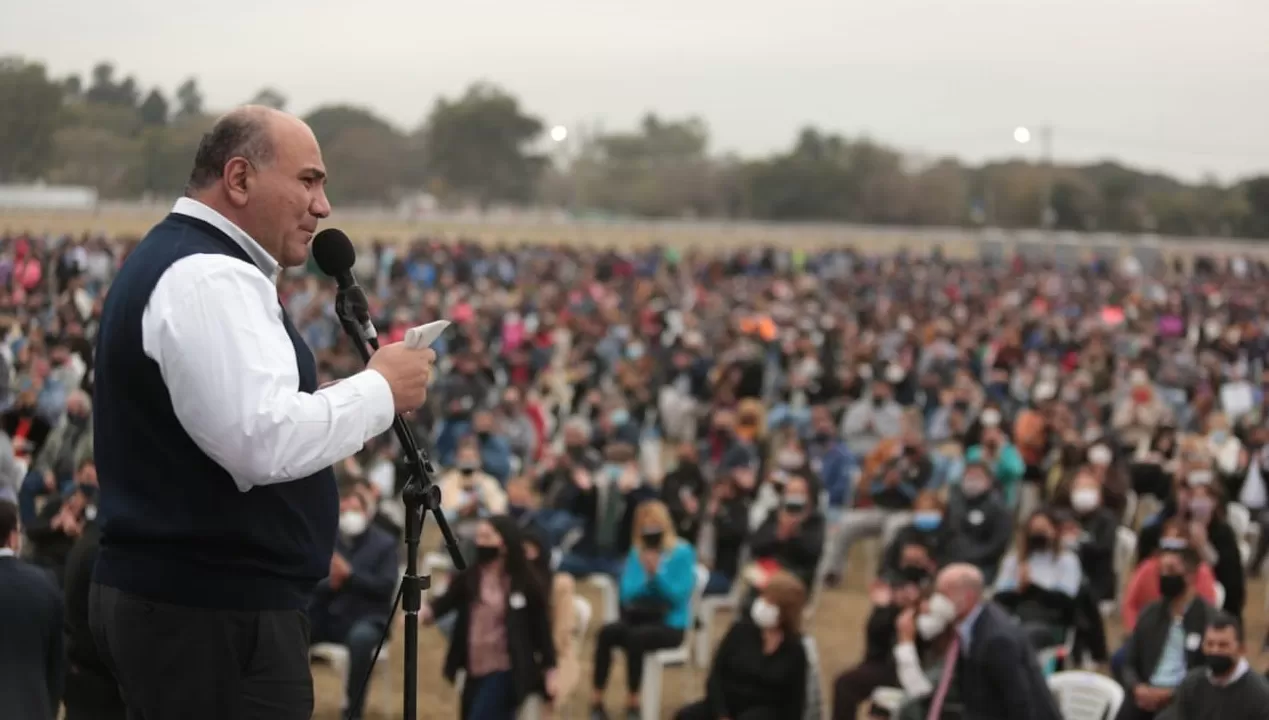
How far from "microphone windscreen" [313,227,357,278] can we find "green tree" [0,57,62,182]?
11.4 m

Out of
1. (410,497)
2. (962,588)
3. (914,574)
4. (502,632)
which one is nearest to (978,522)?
(914,574)

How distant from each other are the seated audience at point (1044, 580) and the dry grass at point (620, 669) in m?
1.06

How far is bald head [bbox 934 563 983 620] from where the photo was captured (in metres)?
6.64

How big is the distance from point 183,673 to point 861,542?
11.2m

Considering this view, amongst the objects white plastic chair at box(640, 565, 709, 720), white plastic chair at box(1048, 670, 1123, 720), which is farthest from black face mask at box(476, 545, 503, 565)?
white plastic chair at box(1048, 670, 1123, 720)

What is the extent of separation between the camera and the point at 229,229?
2.30 m

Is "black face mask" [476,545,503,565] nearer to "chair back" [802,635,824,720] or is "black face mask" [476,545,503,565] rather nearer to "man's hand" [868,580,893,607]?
"chair back" [802,635,824,720]

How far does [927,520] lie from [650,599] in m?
2.25

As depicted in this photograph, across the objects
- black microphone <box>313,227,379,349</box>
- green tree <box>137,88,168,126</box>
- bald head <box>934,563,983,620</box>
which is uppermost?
green tree <box>137,88,168,126</box>

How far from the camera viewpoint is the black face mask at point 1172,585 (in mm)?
7602

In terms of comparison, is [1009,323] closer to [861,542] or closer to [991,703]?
[861,542]

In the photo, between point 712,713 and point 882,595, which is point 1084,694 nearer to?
point 882,595

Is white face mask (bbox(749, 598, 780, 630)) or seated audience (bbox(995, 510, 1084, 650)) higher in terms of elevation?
white face mask (bbox(749, 598, 780, 630))

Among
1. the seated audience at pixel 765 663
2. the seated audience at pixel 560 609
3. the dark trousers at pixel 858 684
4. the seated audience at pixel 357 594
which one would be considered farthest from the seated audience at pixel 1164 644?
the seated audience at pixel 357 594
